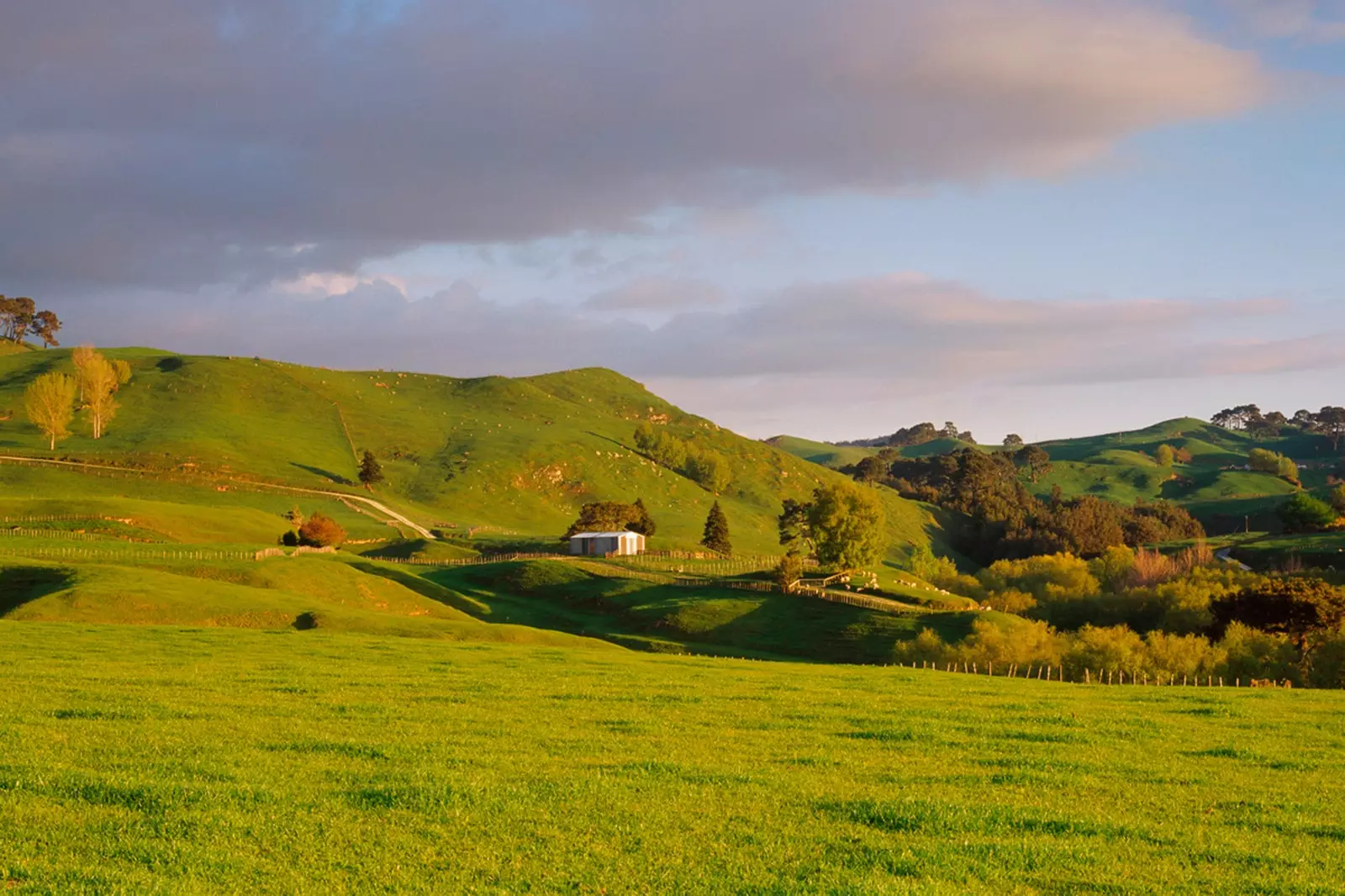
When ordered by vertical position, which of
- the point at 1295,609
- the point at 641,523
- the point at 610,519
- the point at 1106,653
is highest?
the point at 610,519

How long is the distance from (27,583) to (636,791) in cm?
6837

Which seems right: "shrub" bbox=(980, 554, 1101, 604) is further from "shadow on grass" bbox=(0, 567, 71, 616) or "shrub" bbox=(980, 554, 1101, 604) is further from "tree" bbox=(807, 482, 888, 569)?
"shadow on grass" bbox=(0, 567, 71, 616)

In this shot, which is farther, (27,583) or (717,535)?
(717,535)

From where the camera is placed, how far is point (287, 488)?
188 m

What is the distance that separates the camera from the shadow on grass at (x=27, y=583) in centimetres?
6519

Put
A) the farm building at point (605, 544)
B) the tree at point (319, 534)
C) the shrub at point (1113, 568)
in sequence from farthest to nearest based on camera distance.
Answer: the farm building at point (605, 544), the shrub at point (1113, 568), the tree at point (319, 534)

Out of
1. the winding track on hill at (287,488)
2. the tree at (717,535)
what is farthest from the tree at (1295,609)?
the winding track on hill at (287,488)

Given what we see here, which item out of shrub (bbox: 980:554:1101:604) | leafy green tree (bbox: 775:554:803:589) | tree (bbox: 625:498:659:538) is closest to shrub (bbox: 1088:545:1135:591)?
shrub (bbox: 980:554:1101:604)

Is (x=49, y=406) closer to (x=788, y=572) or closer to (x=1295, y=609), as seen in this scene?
(x=788, y=572)

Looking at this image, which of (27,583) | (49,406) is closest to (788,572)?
(27,583)

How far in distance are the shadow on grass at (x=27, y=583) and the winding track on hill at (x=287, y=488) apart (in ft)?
289

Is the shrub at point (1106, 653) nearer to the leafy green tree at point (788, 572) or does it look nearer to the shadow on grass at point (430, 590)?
the leafy green tree at point (788, 572)

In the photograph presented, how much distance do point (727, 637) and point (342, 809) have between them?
3304 inches

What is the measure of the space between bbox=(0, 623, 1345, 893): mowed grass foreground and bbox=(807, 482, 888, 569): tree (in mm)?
99145
